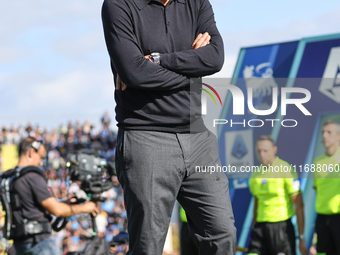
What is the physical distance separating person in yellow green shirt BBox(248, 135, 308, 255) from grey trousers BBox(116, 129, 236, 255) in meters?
3.48

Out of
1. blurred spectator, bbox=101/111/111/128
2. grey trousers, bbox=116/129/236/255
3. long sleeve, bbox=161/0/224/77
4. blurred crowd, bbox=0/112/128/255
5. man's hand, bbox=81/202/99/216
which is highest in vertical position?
long sleeve, bbox=161/0/224/77

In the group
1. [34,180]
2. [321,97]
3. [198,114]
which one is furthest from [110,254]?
[321,97]

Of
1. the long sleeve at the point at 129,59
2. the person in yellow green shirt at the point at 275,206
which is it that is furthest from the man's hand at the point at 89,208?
the long sleeve at the point at 129,59

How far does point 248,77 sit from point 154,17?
201 inches

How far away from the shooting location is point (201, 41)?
205cm

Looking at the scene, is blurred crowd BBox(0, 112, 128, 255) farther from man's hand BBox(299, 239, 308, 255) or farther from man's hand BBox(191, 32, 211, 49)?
man's hand BBox(191, 32, 211, 49)

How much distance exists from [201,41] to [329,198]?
3583 mm

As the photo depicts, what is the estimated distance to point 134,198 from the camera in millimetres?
1876

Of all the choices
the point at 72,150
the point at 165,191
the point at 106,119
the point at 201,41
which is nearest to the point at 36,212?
the point at 165,191

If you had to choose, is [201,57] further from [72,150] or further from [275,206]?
[72,150]

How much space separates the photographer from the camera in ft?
13.5

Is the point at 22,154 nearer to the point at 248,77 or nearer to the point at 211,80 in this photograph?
the point at 211,80

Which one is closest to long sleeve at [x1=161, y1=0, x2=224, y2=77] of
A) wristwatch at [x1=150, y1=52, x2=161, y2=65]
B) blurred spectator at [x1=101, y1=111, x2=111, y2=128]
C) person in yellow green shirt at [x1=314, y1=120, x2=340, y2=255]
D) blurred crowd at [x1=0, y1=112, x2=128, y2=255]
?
wristwatch at [x1=150, y1=52, x2=161, y2=65]

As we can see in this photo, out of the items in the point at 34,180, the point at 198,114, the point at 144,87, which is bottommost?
the point at 34,180
